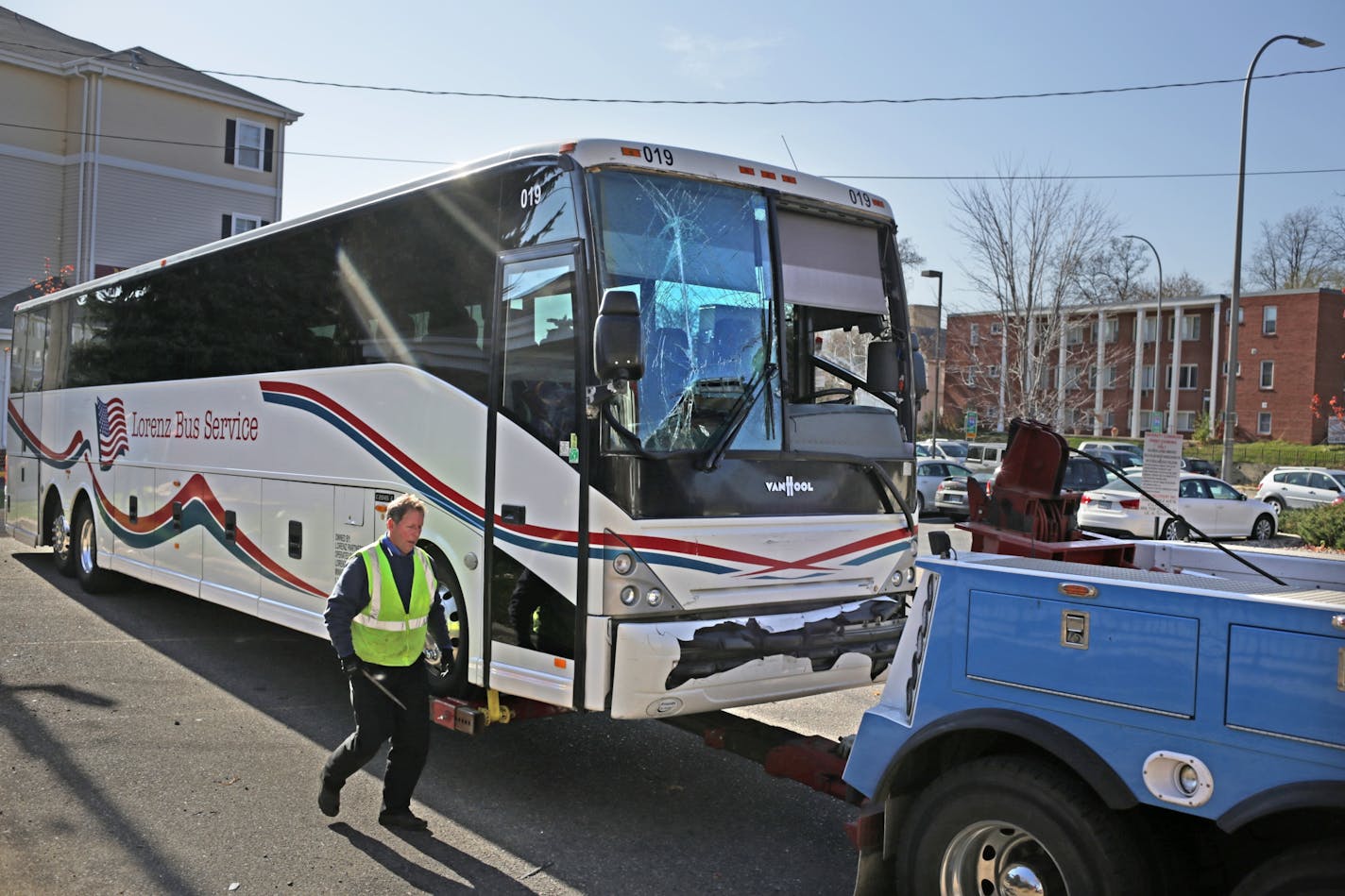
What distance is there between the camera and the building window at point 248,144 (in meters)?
36.7

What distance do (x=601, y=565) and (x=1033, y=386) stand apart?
34.3m

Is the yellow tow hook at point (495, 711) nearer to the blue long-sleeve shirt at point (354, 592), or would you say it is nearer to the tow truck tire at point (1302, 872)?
the blue long-sleeve shirt at point (354, 592)

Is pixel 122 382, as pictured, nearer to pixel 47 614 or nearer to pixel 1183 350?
pixel 47 614

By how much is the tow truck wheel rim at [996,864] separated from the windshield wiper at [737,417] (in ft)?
8.20

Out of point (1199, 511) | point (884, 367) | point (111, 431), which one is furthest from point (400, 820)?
point (1199, 511)

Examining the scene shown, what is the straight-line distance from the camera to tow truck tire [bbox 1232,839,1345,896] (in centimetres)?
295

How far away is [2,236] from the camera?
3384cm

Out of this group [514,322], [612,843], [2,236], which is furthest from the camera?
[2,236]

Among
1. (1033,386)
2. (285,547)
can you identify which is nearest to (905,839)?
(285,547)

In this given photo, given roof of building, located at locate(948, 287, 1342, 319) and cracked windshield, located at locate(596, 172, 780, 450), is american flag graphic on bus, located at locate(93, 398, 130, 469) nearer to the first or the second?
cracked windshield, located at locate(596, 172, 780, 450)

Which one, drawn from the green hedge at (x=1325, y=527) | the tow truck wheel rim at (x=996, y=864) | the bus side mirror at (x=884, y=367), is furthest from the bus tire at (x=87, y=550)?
the green hedge at (x=1325, y=527)

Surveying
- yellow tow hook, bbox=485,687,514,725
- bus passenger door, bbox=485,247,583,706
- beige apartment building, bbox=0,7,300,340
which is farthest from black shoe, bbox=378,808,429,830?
beige apartment building, bbox=0,7,300,340

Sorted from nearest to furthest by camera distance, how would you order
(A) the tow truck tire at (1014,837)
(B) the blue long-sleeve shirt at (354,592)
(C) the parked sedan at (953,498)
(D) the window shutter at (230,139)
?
(A) the tow truck tire at (1014,837) → (B) the blue long-sleeve shirt at (354,592) → (C) the parked sedan at (953,498) → (D) the window shutter at (230,139)

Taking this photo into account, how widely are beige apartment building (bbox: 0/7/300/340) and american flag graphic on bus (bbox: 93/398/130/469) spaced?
2412 cm
